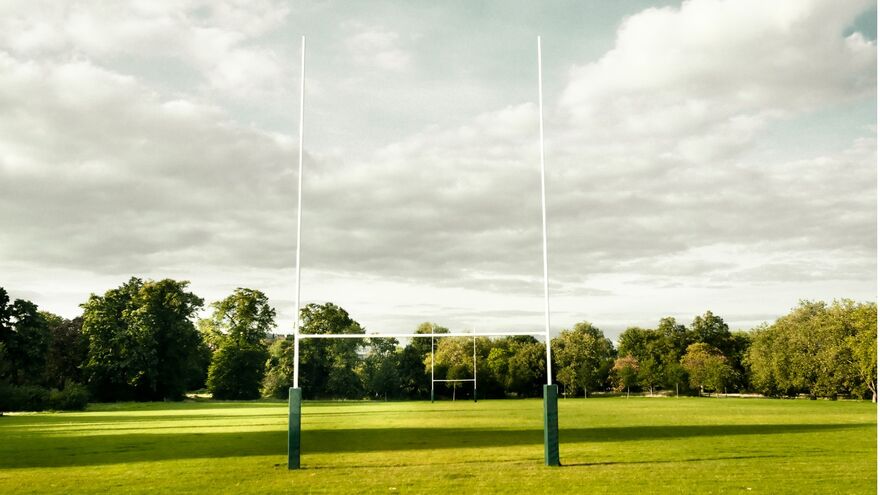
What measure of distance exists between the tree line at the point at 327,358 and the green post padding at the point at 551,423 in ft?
99.5

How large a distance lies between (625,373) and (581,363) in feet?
11.7

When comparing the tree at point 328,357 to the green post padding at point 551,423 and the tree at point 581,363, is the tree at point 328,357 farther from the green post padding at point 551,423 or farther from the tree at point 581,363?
the green post padding at point 551,423

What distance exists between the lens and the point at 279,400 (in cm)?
4334

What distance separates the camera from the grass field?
8.27 m

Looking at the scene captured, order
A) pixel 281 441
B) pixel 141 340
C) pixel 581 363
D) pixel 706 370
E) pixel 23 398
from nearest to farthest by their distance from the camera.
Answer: pixel 281 441 → pixel 23 398 → pixel 141 340 → pixel 706 370 → pixel 581 363

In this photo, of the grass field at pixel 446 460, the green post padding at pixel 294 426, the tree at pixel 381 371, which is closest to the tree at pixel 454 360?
the tree at pixel 381 371

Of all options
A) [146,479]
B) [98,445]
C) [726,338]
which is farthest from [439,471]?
[726,338]

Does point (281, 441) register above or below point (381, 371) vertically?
below

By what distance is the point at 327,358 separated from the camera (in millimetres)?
45281

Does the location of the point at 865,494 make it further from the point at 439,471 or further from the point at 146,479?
the point at 146,479

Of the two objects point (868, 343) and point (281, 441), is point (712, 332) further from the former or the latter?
point (281, 441)

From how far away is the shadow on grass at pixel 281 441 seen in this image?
38.5ft

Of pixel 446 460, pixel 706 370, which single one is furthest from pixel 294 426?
pixel 706 370

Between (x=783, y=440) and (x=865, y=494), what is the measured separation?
6665 mm
